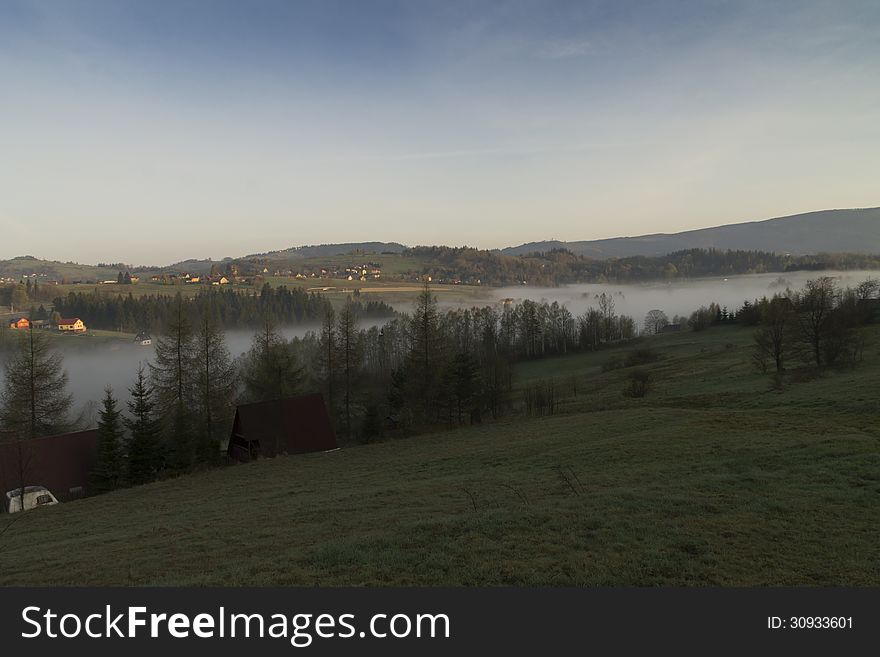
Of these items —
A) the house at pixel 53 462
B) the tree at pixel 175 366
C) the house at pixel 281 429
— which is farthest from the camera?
the tree at pixel 175 366

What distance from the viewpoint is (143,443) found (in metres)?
28.2

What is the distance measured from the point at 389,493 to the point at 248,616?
10.4m

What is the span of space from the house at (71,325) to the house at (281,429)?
87.4 metres

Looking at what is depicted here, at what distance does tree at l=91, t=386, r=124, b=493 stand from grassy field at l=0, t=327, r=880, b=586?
8.31 ft

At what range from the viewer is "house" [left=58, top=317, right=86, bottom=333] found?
96.2m

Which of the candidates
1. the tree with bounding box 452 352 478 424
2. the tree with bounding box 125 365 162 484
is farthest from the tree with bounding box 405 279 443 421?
the tree with bounding box 125 365 162 484

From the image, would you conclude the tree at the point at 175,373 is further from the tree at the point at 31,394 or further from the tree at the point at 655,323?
the tree at the point at 655,323

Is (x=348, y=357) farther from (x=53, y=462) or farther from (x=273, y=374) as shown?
(x=53, y=462)

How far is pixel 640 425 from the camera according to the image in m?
24.9

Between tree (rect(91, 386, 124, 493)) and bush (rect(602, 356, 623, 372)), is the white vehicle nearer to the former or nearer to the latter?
tree (rect(91, 386, 124, 493))

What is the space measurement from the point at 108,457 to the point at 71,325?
89.8 meters

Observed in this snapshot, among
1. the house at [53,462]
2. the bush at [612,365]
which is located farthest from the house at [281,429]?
the bush at [612,365]

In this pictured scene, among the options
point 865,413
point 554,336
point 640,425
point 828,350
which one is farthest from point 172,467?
point 554,336

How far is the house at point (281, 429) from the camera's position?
32250mm
